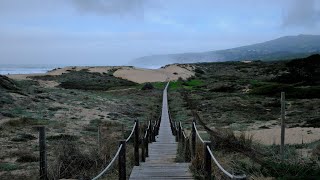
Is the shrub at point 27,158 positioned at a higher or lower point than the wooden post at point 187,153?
lower

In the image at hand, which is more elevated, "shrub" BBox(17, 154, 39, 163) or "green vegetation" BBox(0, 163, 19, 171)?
"green vegetation" BBox(0, 163, 19, 171)

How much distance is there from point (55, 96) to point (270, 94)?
27.0 m

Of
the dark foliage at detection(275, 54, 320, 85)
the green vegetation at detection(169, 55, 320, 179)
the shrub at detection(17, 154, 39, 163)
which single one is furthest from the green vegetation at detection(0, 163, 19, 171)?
the dark foliage at detection(275, 54, 320, 85)

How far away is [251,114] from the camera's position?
33844 millimetres

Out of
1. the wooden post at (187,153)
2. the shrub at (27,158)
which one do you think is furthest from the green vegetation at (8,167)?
the wooden post at (187,153)

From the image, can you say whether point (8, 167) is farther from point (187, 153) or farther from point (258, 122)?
point (258, 122)

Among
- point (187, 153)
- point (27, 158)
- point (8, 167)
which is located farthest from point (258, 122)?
point (8, 167)

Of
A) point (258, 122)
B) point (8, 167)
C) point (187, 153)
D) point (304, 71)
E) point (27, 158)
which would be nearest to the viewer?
point (187, 153)

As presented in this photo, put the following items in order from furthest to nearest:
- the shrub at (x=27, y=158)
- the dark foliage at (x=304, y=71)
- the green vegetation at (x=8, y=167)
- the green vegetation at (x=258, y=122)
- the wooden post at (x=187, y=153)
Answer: the dark foliage at (x=304, y=71)
the shrub at (x=27, y=158)
the green vegetation at (x=8, y=167)
the wooden post at (x=187, y=153)
the green vegetation at (x=258, y=122)

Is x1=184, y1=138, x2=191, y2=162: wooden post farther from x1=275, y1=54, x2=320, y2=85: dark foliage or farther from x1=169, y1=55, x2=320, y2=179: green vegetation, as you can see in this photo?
x1=275, y1=54, x2=320, y2=85: dark foliage

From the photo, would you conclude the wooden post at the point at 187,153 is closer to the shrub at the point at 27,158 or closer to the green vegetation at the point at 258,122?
the green vegetation at the point at 258,122

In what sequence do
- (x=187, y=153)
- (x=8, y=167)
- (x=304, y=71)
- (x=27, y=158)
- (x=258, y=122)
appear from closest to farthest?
(x=187, y=153), (x=8, y=167), (x=27, y=158), (x=258, y=122), (x=304, y=71)

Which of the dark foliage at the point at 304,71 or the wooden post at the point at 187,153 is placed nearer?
the wooden post at the point at 187,153

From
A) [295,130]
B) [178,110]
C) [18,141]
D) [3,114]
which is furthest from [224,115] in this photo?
[18,141]
